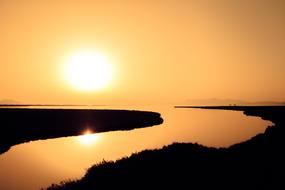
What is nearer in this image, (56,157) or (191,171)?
(191,171)

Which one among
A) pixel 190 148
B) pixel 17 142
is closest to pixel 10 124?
pixel 17 142

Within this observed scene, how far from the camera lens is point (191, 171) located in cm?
2000

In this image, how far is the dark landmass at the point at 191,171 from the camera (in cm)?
1769

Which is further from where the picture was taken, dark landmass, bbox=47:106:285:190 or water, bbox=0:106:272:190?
water, bbox=0:106:272:190

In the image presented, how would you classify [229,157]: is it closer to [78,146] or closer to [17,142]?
[78,146]

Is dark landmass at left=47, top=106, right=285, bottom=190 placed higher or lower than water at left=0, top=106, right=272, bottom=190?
higher

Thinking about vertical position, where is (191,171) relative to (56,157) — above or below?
above

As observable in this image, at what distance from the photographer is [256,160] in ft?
75.0

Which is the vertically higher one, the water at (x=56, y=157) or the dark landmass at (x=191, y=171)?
the dark landmass at (x=191, y=171)

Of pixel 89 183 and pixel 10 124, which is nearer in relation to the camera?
pixel 89 183

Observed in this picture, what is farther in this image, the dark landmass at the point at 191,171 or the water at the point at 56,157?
the water at the point at 56,157

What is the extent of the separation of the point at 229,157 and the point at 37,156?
858 inches

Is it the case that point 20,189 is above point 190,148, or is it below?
below

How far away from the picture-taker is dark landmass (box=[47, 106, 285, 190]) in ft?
58.0
